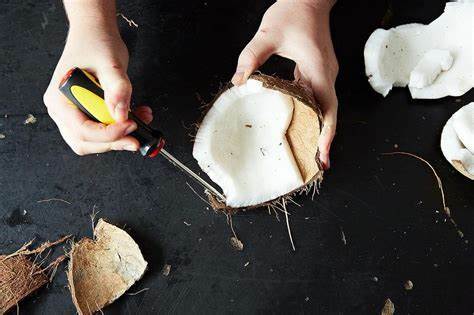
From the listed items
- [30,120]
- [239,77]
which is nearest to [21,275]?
[30,120]

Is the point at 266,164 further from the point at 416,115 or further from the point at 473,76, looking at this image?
the point at 473,76

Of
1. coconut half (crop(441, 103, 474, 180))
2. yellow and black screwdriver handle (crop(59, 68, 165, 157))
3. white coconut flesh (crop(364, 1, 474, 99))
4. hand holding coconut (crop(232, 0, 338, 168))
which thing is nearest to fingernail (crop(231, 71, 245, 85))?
hand holding coconut (crop(232, 0, 338, 168))

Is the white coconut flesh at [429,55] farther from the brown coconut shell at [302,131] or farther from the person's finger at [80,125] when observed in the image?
the person's finger at [80,125]

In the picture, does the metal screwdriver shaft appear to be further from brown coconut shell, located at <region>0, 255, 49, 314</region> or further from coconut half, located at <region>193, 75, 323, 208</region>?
brown coconut shell, located at <region>0, 255, 49, 314</region>

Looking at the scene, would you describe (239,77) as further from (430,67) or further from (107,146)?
(430,67)

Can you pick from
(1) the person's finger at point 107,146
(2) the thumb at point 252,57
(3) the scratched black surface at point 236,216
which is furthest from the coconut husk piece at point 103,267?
(2) the thumb at point 252,57
